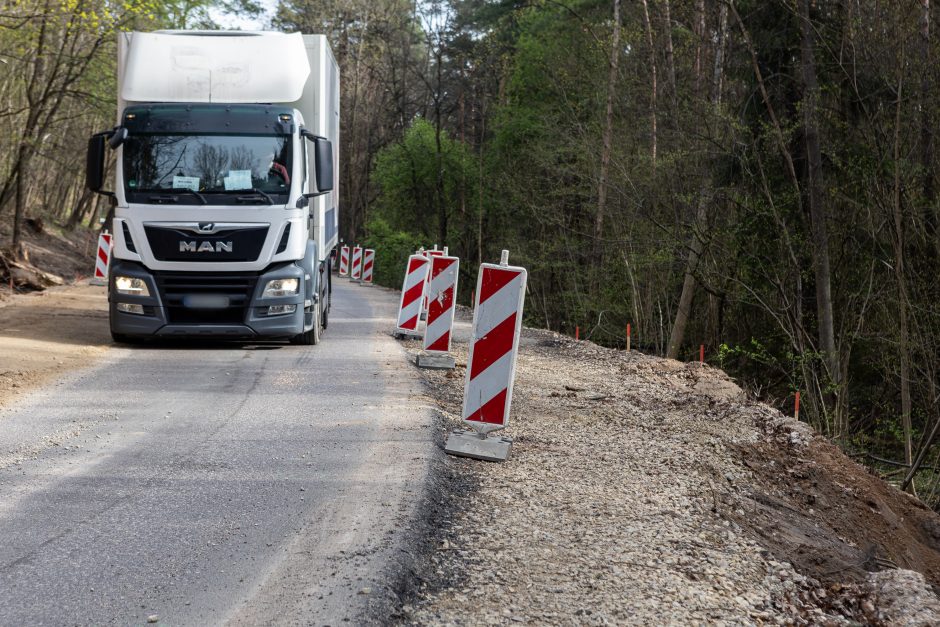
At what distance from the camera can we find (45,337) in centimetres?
1393

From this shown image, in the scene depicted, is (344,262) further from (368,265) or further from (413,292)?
(413,292)

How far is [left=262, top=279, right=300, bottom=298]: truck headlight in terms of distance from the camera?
1281 centimetres

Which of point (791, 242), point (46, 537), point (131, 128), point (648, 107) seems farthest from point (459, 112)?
point (46, 537)

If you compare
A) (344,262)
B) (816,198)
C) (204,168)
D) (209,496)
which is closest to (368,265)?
(344,262)

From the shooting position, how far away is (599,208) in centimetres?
2592

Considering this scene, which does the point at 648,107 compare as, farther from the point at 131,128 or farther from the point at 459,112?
the point at 459,112

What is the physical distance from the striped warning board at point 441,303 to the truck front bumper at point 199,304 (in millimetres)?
2084

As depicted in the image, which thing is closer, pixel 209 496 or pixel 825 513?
pixel 209 496

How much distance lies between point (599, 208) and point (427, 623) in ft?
74.0

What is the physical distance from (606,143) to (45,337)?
1586cm

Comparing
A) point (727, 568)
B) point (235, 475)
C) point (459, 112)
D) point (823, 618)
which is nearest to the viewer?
point (823, 618)

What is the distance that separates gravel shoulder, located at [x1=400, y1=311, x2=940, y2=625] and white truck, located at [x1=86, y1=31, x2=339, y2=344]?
334 cm

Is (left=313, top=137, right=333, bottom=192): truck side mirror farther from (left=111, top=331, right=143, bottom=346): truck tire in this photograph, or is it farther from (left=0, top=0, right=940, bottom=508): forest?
(left=0, top=0, right=940, bottom=508): forest

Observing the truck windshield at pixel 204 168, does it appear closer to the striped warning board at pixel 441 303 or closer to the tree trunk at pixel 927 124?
the striped warning board at pixel 441 303
